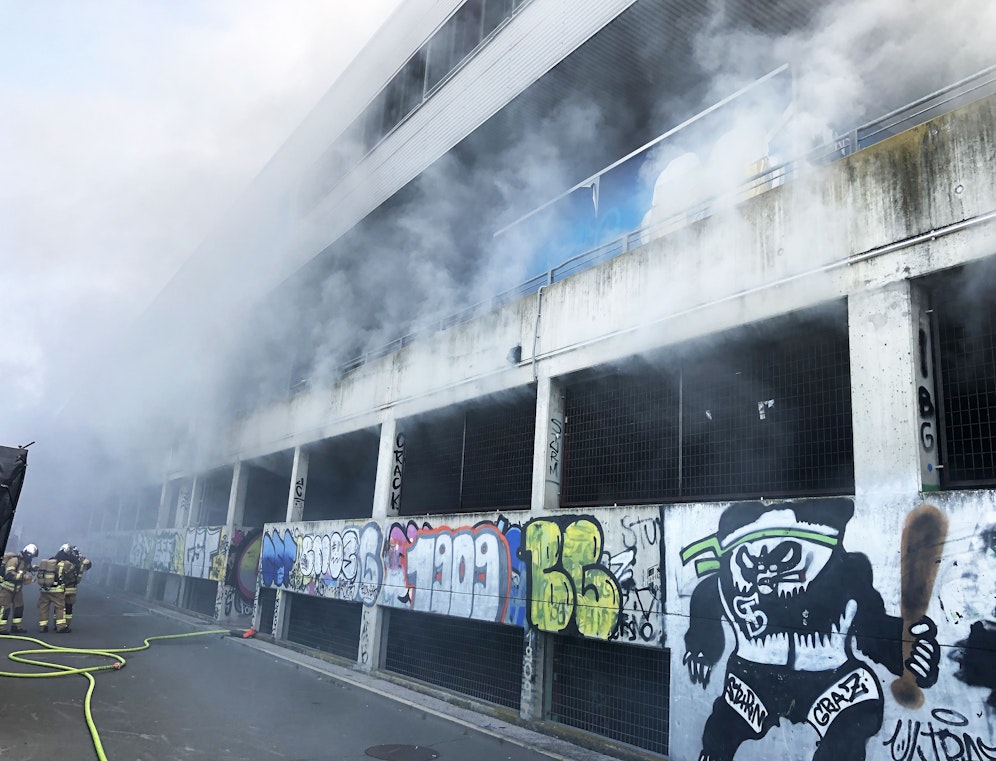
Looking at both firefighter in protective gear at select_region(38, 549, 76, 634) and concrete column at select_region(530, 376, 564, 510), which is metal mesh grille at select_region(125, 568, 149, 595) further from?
concrete column at select_region(530, 376, 564, 510)

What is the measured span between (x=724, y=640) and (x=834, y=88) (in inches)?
202

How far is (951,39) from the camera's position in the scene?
6137 millimetres

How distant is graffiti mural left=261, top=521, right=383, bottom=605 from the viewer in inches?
426

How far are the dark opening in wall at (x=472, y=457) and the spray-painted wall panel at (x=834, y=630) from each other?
Result: 3.29 metres

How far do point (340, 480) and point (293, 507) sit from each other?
1.75 meters

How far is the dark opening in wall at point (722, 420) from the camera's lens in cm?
582

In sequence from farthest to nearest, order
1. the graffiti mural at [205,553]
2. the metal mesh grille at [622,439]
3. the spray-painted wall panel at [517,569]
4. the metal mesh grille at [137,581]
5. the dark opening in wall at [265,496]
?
the metal mesh grille at [137,581], the dark opening in wall at [265,496], the graffiti mural at [205,553], the metal mesh grille at [622,439], the spray-painted wall panel at [517,569]

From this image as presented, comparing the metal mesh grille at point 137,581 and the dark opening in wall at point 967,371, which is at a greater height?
the dark opening in wall at point 967,371

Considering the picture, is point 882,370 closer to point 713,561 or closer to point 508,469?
point 713,561

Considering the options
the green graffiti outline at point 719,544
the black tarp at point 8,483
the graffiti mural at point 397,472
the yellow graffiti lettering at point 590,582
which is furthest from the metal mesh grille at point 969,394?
the black tarp at point 8,483

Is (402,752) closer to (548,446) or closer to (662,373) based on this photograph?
(548,446)

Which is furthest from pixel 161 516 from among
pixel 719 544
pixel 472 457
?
pixel 719 544

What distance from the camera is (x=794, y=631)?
201 inches

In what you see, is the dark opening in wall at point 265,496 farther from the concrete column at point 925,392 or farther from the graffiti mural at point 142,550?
the concrete column at point 925,392
